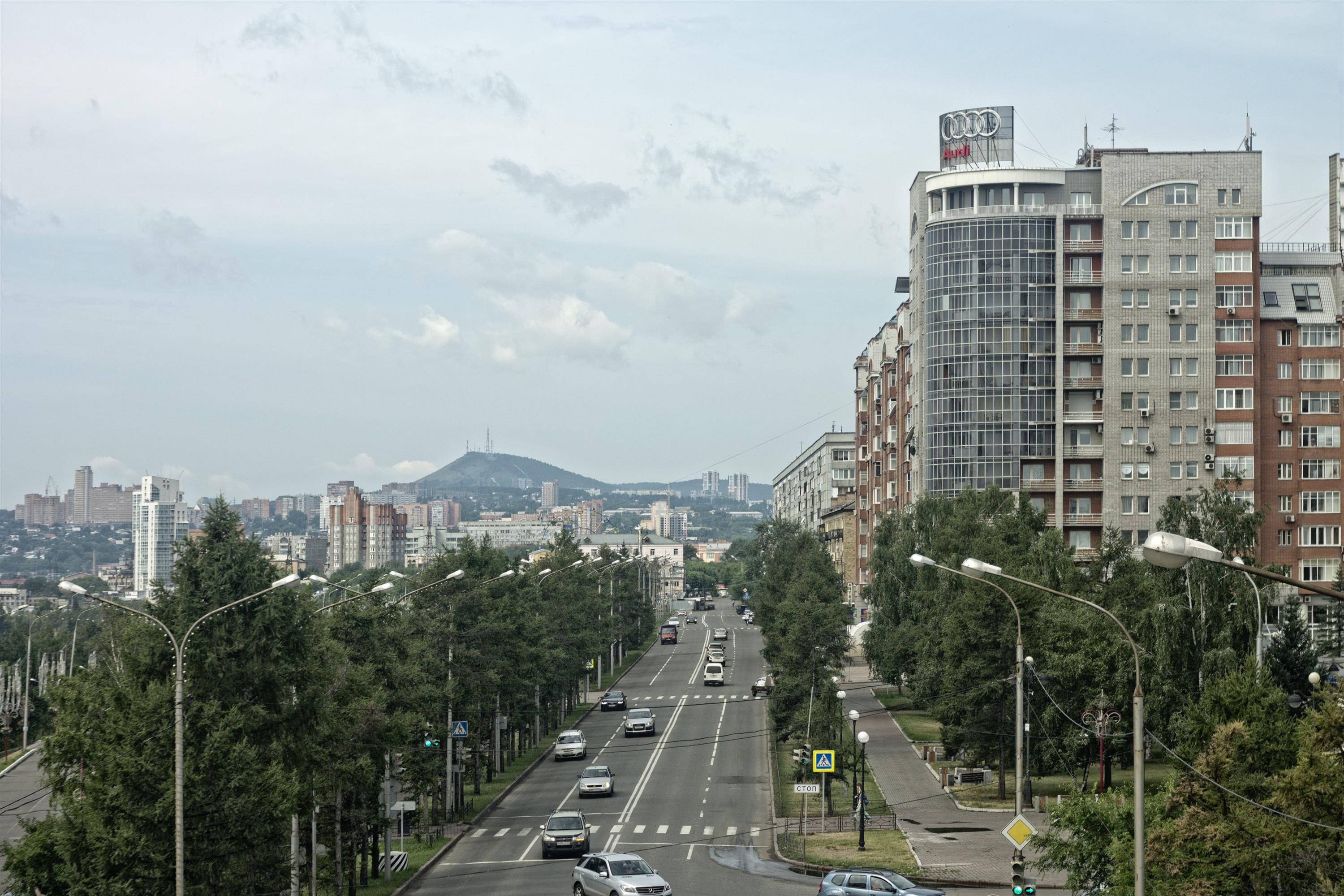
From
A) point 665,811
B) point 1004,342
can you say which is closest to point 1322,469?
point 1004,342

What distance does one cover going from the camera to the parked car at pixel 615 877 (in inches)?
1483

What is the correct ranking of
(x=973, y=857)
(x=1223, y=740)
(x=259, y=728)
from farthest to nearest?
(x=973, y=857)
(x=259, y=728)
(x=1223, y=740)

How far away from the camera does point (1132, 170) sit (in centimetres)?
10444

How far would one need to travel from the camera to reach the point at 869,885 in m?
38.3

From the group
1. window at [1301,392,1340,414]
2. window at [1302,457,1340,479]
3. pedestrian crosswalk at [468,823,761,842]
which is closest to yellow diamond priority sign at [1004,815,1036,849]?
pedestrian crosswalk at [468,823,761,842]

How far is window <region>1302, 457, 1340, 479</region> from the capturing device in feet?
345

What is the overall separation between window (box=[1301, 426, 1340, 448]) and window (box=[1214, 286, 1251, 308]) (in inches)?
418

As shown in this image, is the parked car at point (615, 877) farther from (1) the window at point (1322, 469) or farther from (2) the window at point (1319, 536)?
(1) the window at point (1322, 469)

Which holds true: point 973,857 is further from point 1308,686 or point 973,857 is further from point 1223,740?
point 1308,686

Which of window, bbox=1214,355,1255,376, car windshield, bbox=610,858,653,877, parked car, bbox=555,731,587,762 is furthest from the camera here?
window, bbox=1214,355,1255,376

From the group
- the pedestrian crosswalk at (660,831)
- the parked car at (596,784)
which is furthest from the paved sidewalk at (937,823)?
the parked car at (596,784)

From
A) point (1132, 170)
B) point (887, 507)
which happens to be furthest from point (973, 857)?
point (887, 507)

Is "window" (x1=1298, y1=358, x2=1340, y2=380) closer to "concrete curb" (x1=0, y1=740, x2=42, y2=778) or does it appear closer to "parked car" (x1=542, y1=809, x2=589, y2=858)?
"parked car" (x1=542, y1=809, x2=589, y2=858)

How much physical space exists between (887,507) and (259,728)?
333 feet
